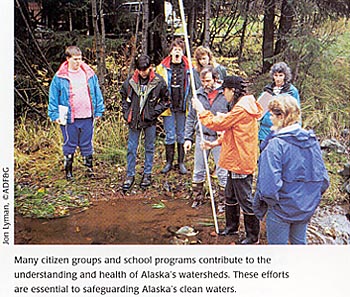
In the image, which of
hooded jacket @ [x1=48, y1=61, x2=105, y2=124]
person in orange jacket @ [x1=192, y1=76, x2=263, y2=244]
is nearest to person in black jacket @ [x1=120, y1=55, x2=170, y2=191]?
hooded jacket @ [x1=48, y1=61, x2=105, y2=124]

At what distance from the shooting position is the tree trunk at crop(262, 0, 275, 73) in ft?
9.92

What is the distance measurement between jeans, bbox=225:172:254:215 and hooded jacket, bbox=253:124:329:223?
204mm

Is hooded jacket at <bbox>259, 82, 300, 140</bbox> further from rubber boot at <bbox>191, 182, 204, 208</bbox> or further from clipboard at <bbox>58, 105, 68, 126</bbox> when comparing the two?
clipboard at <bbox>58, 105, 68, 126</bbox>

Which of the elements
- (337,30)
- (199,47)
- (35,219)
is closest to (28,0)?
(199,47)

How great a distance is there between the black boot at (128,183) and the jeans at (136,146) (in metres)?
0.02

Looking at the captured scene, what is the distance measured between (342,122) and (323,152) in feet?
0.74

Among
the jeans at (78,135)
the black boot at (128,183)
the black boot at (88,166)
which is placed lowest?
the black boot at (128,183)

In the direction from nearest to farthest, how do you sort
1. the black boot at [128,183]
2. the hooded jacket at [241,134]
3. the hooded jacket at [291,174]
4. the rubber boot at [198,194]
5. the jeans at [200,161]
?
the hooded jacket at [291,174], the hooded jacket at [241,134], the jeans at [200,161], the rubber boot at [198,194], the black boot at [128,183]

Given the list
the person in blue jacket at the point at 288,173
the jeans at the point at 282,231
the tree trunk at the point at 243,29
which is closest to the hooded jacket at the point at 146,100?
the tree trunk at the point at 243,29

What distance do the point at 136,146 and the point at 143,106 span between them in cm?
21

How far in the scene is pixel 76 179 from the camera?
3.05 metres

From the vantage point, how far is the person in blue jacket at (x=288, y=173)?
93.5 inches

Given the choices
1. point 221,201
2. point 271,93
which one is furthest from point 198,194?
point 271,93

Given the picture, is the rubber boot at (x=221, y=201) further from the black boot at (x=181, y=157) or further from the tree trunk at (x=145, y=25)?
the tree trunk at (x=145, y=25)
